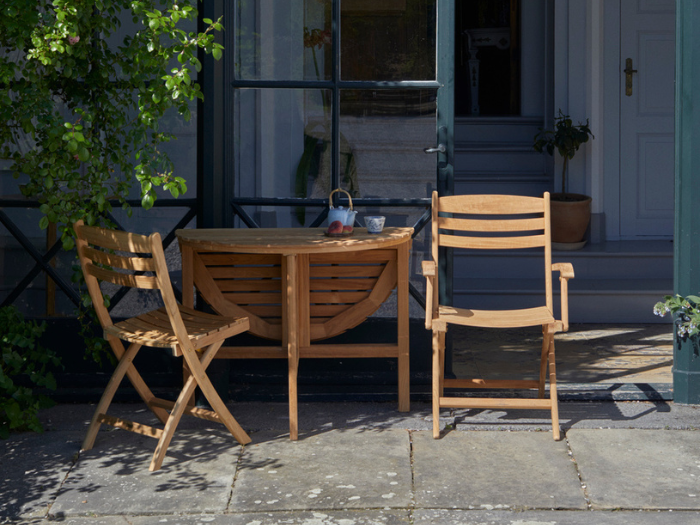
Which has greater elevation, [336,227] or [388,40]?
[388,40]

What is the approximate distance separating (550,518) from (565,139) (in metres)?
4.17

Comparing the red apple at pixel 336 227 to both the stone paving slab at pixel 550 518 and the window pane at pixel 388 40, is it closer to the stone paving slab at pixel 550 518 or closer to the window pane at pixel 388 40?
the window pane at pixel 388 40

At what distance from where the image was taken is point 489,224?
393 centimetres

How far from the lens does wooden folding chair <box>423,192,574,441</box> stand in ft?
11.9

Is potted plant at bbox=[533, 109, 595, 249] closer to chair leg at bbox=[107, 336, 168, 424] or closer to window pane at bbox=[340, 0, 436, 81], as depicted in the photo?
window pane at bbox=[340, 0, 436, 81]

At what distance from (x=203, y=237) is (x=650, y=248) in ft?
12.4

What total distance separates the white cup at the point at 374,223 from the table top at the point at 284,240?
3cm

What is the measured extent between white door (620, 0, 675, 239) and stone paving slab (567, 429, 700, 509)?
352 centimetres

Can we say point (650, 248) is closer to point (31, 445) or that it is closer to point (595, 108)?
point (595, 108)

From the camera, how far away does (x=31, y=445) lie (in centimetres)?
358

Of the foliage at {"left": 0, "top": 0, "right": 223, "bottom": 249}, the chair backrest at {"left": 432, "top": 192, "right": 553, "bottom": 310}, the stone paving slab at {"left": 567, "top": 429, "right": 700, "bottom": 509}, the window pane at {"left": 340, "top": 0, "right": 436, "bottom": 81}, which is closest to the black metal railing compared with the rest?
the foliage at {"left": 0, "top": 0, "right": 223, "bottom": 249}

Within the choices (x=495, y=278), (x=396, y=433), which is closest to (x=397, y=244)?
(x=396, y=433)

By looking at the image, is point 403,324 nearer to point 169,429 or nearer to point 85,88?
point 169,429

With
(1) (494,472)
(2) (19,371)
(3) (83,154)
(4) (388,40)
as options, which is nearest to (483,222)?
(4) (388,40)
